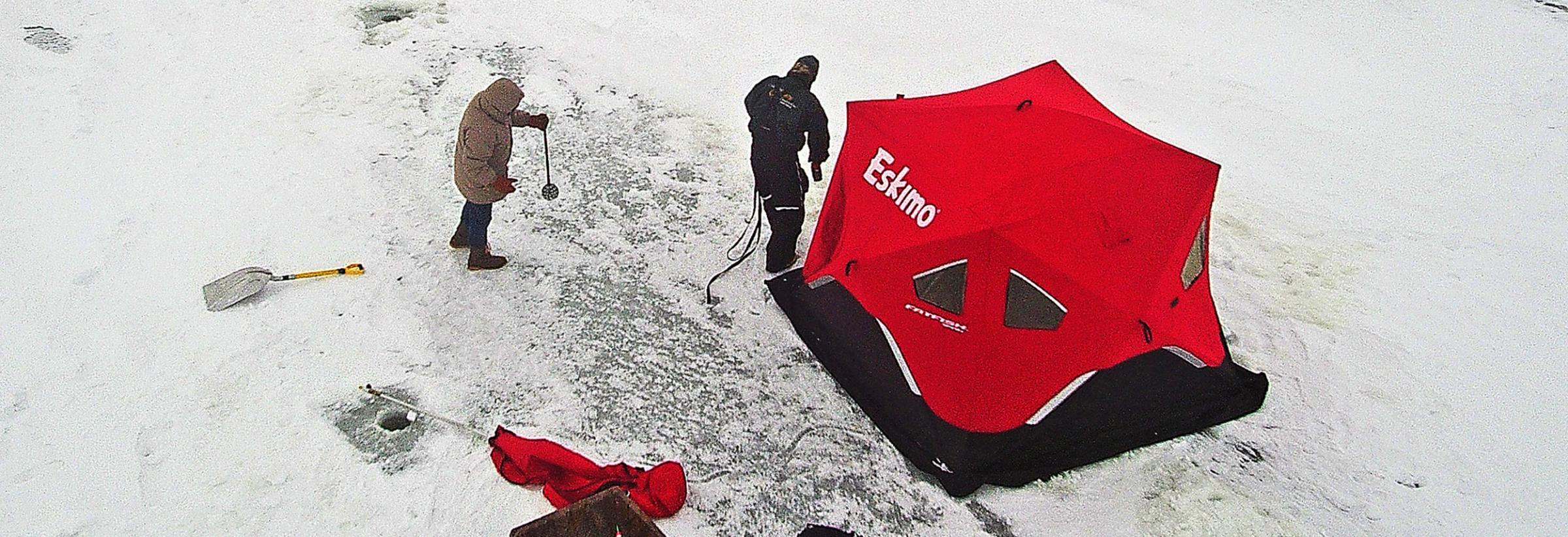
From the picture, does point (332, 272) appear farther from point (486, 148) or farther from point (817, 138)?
point (817, 138)

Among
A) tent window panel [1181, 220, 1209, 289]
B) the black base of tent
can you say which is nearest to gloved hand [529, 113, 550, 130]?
the black base of tent

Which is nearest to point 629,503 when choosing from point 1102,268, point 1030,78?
point 1102,268

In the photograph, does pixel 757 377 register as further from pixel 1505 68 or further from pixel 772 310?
pixel 1505 68

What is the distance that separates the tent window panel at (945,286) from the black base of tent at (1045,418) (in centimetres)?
55

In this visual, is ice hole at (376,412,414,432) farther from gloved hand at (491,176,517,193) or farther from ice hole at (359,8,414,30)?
ice hole at (359,8,414,30)

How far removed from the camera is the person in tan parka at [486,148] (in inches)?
190

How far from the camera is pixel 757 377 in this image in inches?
187

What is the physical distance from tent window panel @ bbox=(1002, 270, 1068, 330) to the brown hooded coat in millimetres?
2793

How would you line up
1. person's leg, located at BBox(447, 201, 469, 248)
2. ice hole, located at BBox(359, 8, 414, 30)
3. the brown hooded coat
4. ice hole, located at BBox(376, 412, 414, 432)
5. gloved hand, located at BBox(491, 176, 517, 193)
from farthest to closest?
ice hole, located at BBox(359, 8, 414, 30), person's leg, located at BBox(447, 201, 469, 248), gloved hand, located at BBox(491, 176, 517, 193), the brown hooded coat, ice hole, located at BBox(376, 412, 414, 432)

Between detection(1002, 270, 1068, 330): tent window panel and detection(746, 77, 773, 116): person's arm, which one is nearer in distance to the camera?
detection(1002, 270, 1068, 330): tent window panel

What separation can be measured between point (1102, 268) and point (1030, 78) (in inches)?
60.7

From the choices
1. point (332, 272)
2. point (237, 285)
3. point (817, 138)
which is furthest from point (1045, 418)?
point (237, 285)

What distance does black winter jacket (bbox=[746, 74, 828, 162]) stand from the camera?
502 cm

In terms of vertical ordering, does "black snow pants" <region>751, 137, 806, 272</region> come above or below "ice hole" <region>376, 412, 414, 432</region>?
above
